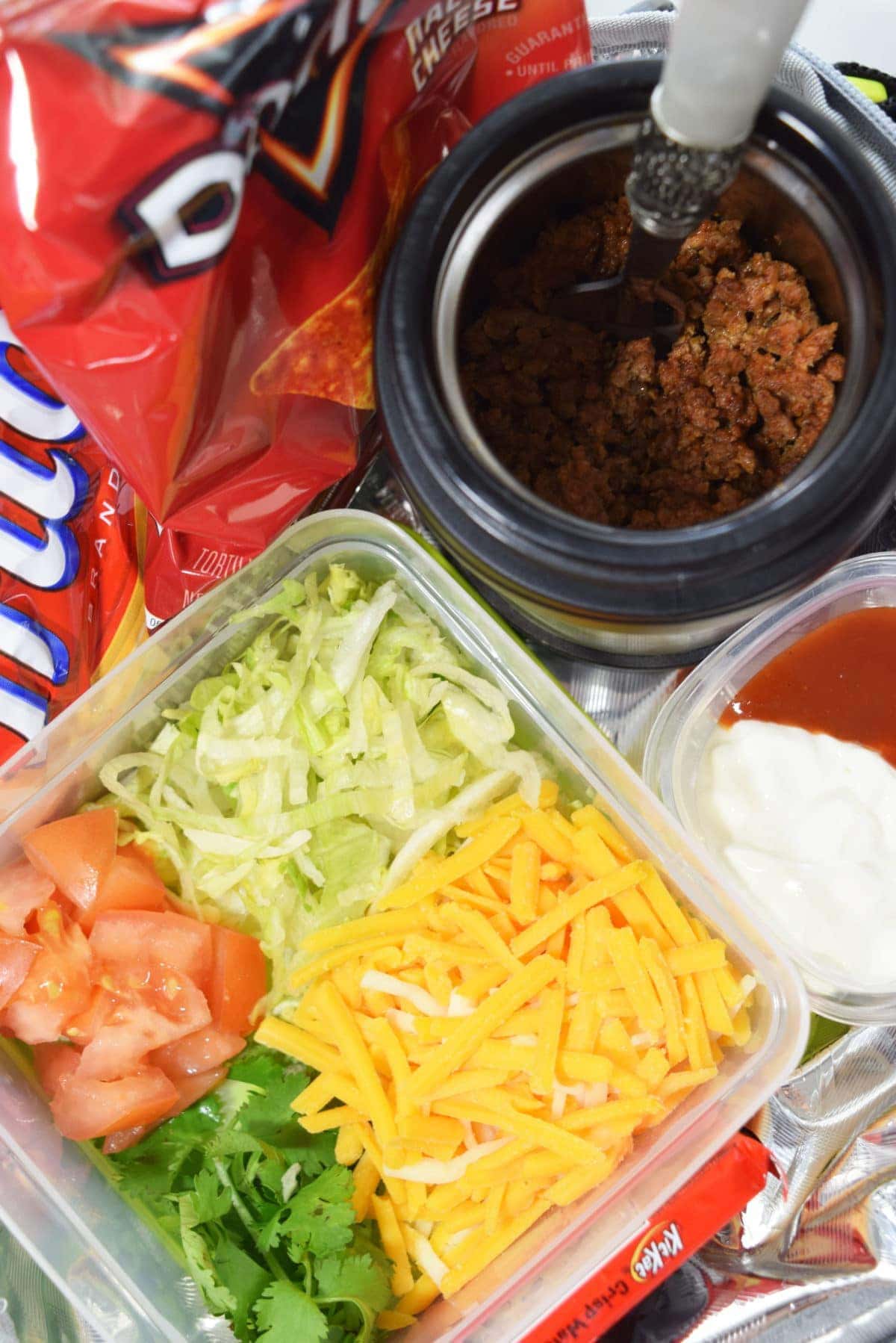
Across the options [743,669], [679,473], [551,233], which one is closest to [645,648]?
[743,669]

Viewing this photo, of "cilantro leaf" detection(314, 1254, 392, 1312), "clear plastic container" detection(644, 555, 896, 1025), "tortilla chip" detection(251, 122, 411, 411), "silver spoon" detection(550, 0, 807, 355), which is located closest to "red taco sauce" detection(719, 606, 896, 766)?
"clear plastic container" detection(644, 555, 896, 1025)

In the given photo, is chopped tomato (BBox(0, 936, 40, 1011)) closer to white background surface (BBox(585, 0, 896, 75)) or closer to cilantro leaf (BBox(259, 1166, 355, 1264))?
cilantro leaf (BBox(259, 1166, 355, 1264))

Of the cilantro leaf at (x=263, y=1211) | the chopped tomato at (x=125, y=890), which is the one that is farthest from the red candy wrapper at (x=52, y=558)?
the cilantro leaf at (x=263, y=1211)

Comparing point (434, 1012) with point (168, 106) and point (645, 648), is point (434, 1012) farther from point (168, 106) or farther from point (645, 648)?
point (168, 106)

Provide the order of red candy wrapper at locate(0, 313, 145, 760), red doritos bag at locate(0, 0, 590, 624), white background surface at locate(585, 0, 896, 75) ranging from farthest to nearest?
white background surface at locate(585, 0, 896, 75) < red candy wrapper at locate(0, 313, 145, 760) < red doritos bag at locate(0, 0, 590, 624)

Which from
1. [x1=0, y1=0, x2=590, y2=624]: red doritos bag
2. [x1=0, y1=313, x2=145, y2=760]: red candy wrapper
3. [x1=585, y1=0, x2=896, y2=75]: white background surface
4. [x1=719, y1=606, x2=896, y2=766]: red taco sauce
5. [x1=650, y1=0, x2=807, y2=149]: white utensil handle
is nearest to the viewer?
[x1=650, y1=0, x2=807, y2=149]: white utensil handle

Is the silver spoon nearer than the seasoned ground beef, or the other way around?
the silver spoon

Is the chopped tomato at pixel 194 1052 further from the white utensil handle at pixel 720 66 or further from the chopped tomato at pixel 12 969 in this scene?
the white utensil handle at pixel 720 66
